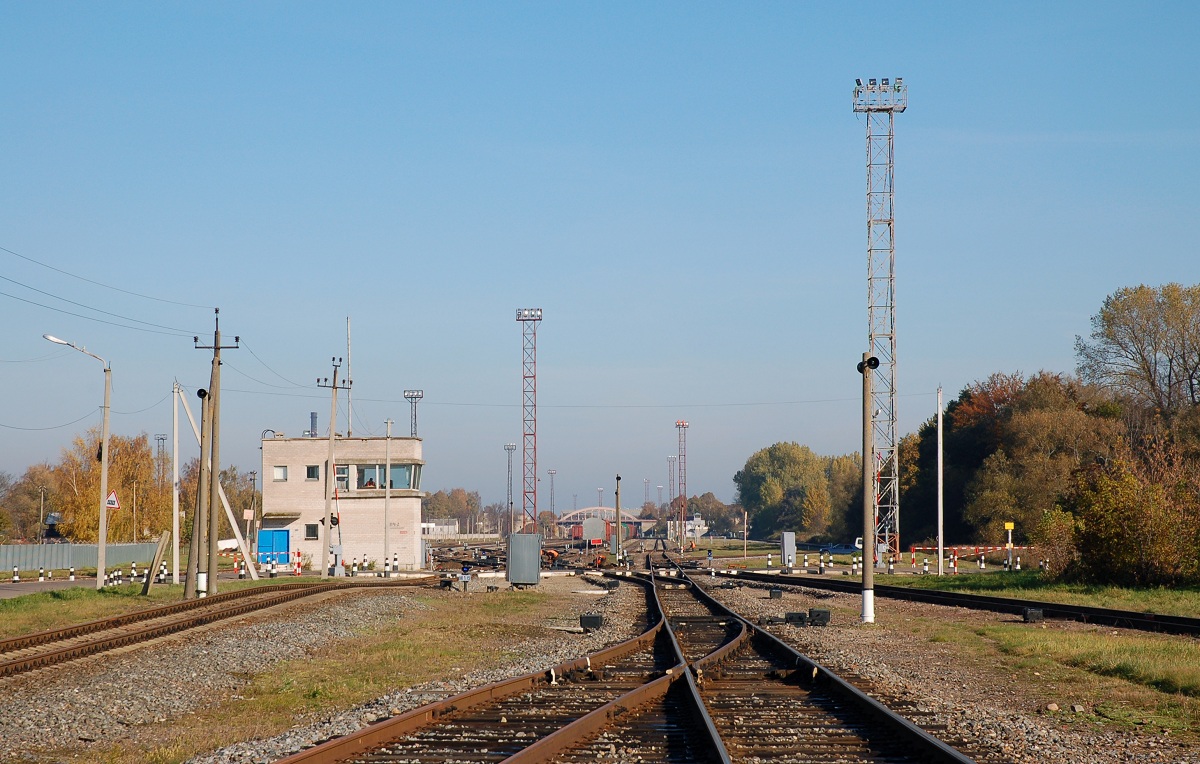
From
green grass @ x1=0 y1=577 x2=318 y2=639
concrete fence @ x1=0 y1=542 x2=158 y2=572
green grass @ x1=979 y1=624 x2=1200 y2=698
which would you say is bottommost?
concrete fence @ x1=0 y1=542 x2=158 y2=572

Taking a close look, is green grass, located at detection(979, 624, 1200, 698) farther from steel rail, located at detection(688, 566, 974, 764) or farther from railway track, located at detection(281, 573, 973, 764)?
railway track, located at detection(281, 573, 973, 764)

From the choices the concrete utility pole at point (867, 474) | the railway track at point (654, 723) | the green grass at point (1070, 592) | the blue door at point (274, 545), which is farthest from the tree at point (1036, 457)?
the railway track at point (654, 723)

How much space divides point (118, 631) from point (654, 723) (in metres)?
16.6

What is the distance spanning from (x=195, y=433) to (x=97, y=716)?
96.8 ft

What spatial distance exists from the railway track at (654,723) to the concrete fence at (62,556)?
193 feet

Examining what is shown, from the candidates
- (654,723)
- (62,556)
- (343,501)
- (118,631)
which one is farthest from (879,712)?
(62,556)

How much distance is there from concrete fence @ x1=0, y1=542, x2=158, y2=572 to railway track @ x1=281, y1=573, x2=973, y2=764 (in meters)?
58.9

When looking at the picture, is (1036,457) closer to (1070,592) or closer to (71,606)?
(1070,592)

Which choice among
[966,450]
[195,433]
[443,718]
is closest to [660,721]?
[443,718]

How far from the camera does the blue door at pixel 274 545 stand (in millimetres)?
64875

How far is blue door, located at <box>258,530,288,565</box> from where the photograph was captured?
64.9 metres

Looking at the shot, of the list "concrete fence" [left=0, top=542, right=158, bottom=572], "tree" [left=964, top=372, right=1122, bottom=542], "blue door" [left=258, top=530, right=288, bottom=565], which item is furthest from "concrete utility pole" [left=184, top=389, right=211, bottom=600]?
"tree" [left=964, top=372, right=1122, bottom=542]

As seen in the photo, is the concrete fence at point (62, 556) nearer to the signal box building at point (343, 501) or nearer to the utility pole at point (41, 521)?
the signal box building at point (343, 501)

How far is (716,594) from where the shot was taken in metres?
37.9
